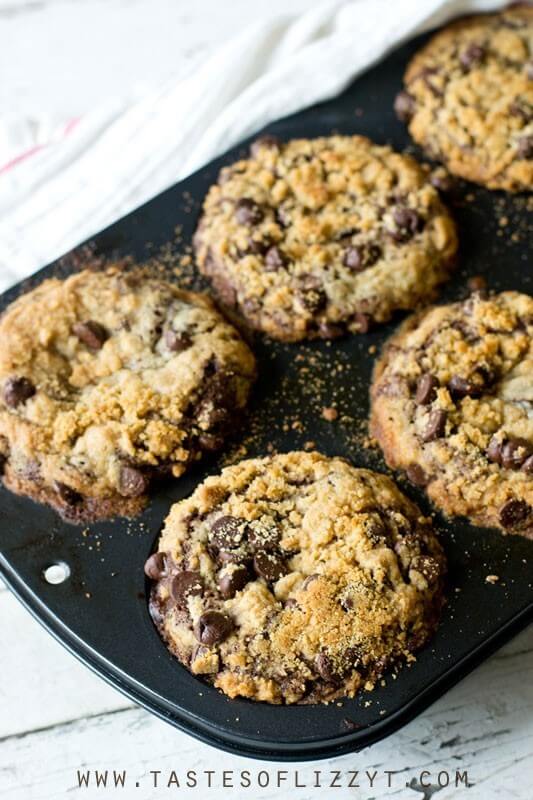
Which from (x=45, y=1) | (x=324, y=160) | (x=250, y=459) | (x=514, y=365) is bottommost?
(x=514, y=365)

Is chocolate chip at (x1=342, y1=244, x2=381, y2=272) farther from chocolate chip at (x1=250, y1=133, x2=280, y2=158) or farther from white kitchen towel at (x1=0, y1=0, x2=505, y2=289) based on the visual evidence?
white kitchen towel at (x1=0, y1=0, x2=505, y2=289)

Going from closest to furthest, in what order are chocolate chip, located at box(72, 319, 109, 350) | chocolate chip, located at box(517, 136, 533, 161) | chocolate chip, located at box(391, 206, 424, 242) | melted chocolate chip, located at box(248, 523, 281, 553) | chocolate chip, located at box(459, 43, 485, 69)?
1. melted chocolate chip, located at box(248, 523, 281, 553)
2. chocolate chip, located at box(72, 319, 109, 350)
3. chocolate chip, located at box(391, 206, 424, 242)
4. chocolate chip, located at box(517, 136, 533, 161)
5. chocolate chip, located at box(459, 43, 485, 69)

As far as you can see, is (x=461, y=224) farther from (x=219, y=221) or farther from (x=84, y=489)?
(x=84, y=489)

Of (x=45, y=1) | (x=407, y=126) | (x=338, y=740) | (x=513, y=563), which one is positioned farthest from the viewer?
(x=45, y=1)

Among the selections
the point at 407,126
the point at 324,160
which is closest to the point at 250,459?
the point at 324,160

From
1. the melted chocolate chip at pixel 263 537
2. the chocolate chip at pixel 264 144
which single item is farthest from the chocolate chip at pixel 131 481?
the chocolate chip at pixel 264 144

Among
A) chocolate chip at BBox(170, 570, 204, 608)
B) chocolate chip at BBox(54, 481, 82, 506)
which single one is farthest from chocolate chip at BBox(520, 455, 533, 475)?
chocolate chip at BBox(54, 481, 82, 506)
